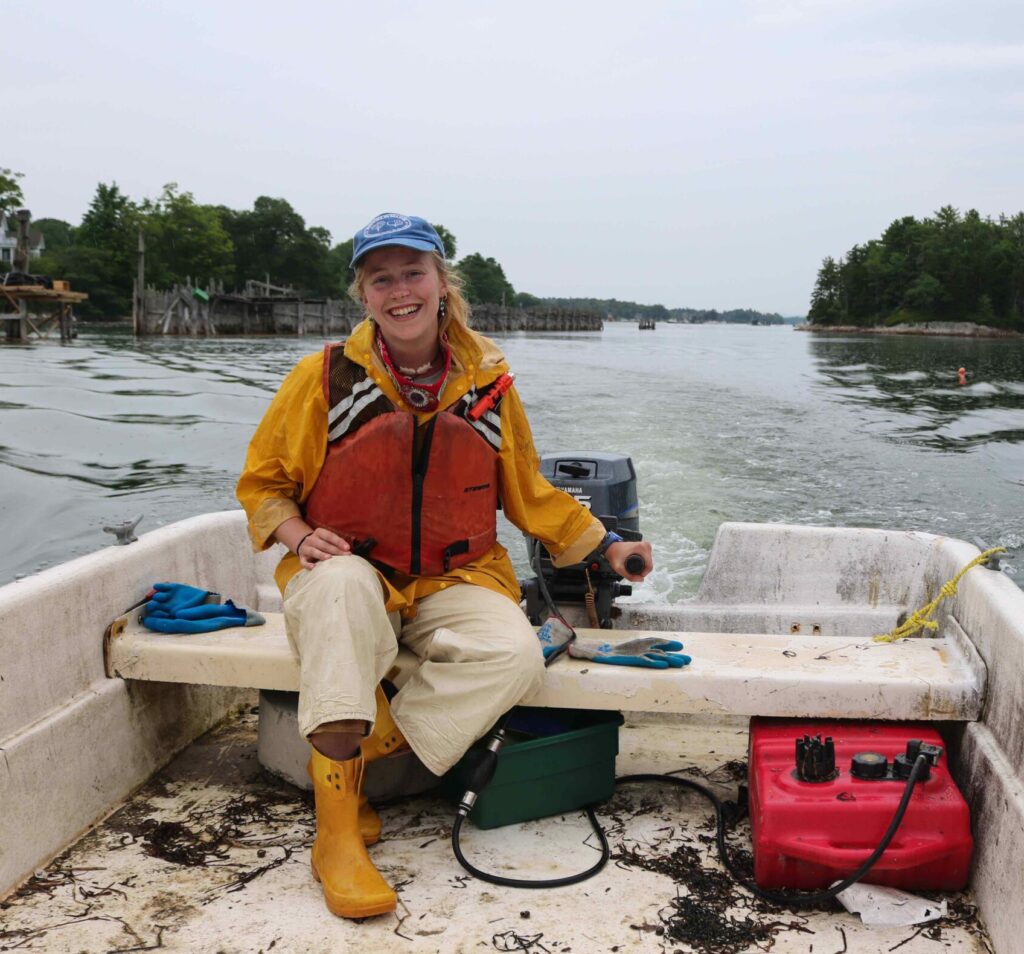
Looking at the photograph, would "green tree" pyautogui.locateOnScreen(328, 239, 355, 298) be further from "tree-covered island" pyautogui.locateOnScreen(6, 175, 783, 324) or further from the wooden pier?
the wooden pier

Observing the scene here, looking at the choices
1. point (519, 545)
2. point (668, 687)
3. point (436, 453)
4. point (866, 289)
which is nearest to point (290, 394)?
point (436, 453)

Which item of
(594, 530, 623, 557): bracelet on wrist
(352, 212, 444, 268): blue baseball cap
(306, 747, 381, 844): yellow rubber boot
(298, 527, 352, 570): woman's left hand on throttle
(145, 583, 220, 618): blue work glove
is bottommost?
(306, 747, 381, 844): yellow rubber boot

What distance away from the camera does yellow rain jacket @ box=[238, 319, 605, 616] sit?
2.76m

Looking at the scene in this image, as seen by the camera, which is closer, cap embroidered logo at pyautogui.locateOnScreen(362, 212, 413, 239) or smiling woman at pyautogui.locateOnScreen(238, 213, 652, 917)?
smiling woman at pyautogui.locateOnScreen(238, 213, 652, 917)

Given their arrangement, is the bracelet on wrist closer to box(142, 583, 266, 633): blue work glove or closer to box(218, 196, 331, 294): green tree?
box(142, 583, 266, 633): blue work glove

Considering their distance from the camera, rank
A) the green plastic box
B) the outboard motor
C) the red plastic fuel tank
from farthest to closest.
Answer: the outboard motor → the green plastic box → the red plastic fuel tank

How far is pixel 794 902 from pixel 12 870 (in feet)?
6.35

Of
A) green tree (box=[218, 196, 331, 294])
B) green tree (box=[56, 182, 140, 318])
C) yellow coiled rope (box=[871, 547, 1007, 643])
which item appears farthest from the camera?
green tree (box=[218, 196, 331, 294])

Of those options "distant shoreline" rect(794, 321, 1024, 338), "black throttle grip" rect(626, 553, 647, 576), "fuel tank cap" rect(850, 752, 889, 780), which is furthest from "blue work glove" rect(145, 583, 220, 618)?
"distant shoreline" rect(794, 321, 1024, 338)

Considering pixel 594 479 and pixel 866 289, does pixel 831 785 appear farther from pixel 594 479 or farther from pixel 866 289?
pixel 866 289

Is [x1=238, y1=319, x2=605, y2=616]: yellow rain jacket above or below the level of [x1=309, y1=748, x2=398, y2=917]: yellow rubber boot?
above

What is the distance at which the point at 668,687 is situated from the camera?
2768mm

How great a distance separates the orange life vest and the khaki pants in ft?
0.55

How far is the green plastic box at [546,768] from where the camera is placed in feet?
9.36
